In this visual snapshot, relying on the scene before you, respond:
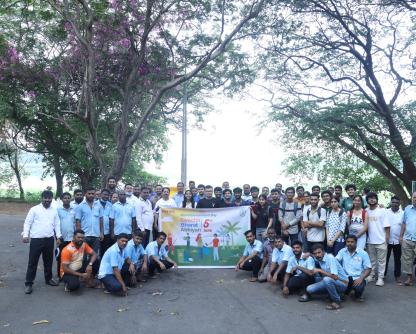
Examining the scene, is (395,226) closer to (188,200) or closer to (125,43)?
(188,200)

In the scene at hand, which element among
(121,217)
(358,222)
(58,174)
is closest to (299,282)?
(358,222)

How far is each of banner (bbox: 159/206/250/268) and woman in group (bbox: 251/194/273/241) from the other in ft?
1.10

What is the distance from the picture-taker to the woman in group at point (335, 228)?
7.72 m

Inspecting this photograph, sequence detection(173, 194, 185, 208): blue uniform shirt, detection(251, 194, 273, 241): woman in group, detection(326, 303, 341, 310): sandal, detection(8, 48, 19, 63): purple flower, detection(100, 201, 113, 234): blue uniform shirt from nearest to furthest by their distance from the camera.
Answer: detection(326, 303, 341, 310): sandal, detection(100, 201, 113, 234): blue uniform shirt, detection(251, 194, 273, 241): woman in group, detection(173, 194, 185, 208): blue uniform shirt, detection(8, 48, 19, 63): purple flower

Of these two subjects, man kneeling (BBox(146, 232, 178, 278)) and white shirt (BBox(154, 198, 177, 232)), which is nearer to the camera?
man kneeling (BBox(146, 232, 178, 278))

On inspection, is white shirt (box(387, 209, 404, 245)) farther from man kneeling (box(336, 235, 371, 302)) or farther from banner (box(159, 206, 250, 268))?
banner (box(159, 206, 250, 268))

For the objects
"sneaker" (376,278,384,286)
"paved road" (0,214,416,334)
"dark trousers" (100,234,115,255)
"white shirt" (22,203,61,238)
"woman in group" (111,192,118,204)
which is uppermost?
"woman in group" (111,192,118,204)

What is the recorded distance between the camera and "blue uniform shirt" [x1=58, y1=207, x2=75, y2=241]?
7965mm

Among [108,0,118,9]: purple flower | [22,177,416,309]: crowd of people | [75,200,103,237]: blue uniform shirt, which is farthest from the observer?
[108,0,118,9]: purple flower

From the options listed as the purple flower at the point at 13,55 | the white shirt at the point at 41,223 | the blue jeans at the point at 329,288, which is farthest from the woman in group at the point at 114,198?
the purple flower at the point at 13,55

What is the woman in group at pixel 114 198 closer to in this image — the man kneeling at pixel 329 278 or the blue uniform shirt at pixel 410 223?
the man kneeling at pixel 329 278

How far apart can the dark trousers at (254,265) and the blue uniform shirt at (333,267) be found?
5.17ft

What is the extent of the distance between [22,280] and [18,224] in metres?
9.06

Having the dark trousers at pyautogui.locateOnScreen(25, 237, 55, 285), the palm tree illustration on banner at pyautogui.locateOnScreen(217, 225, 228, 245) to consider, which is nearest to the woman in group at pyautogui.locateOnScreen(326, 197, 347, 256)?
the palm tree illustration on banner at pyautogui.locateOnScreen(217, 225, 228, 245)
